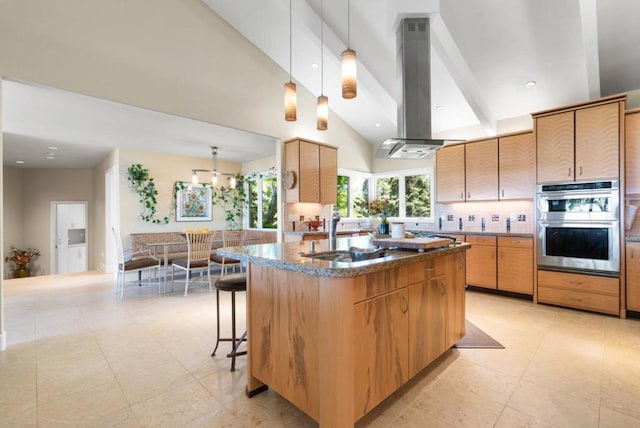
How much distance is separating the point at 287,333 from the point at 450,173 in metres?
4.28

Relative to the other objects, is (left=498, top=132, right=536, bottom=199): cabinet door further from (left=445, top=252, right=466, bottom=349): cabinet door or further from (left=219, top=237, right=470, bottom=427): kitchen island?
(left=219, top=237, right=470, bottom=427): kitchen island

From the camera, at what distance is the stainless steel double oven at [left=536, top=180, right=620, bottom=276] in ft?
11.0

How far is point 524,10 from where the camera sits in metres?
2.99

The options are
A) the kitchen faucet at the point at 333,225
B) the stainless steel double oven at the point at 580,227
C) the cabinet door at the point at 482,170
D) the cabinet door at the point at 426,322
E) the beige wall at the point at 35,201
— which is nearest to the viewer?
the cabinet door at the point at 426,322

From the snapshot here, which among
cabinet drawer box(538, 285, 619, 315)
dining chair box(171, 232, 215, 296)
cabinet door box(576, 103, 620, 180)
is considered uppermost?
cabinet door box(576, 103, 620, 180)

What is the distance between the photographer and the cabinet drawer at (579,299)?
133 inches

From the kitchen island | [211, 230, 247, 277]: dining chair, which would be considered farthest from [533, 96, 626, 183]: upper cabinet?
[211, 230, 247, 277]: dining chair

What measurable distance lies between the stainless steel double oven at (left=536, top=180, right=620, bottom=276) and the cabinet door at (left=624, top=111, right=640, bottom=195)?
0.29m

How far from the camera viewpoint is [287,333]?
169 cm

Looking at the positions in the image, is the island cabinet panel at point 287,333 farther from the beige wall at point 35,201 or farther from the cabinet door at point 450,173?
the beige wall at point 35,201

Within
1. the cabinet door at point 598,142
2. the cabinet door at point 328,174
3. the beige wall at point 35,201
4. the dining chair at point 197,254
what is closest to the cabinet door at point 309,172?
the cabinet door at point 328,174

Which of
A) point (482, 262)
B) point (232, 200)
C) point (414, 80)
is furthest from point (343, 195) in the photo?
point (414, 80)

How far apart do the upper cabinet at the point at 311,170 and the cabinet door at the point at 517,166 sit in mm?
2764

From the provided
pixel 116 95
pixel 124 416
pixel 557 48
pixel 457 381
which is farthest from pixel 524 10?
pixel 124 416
